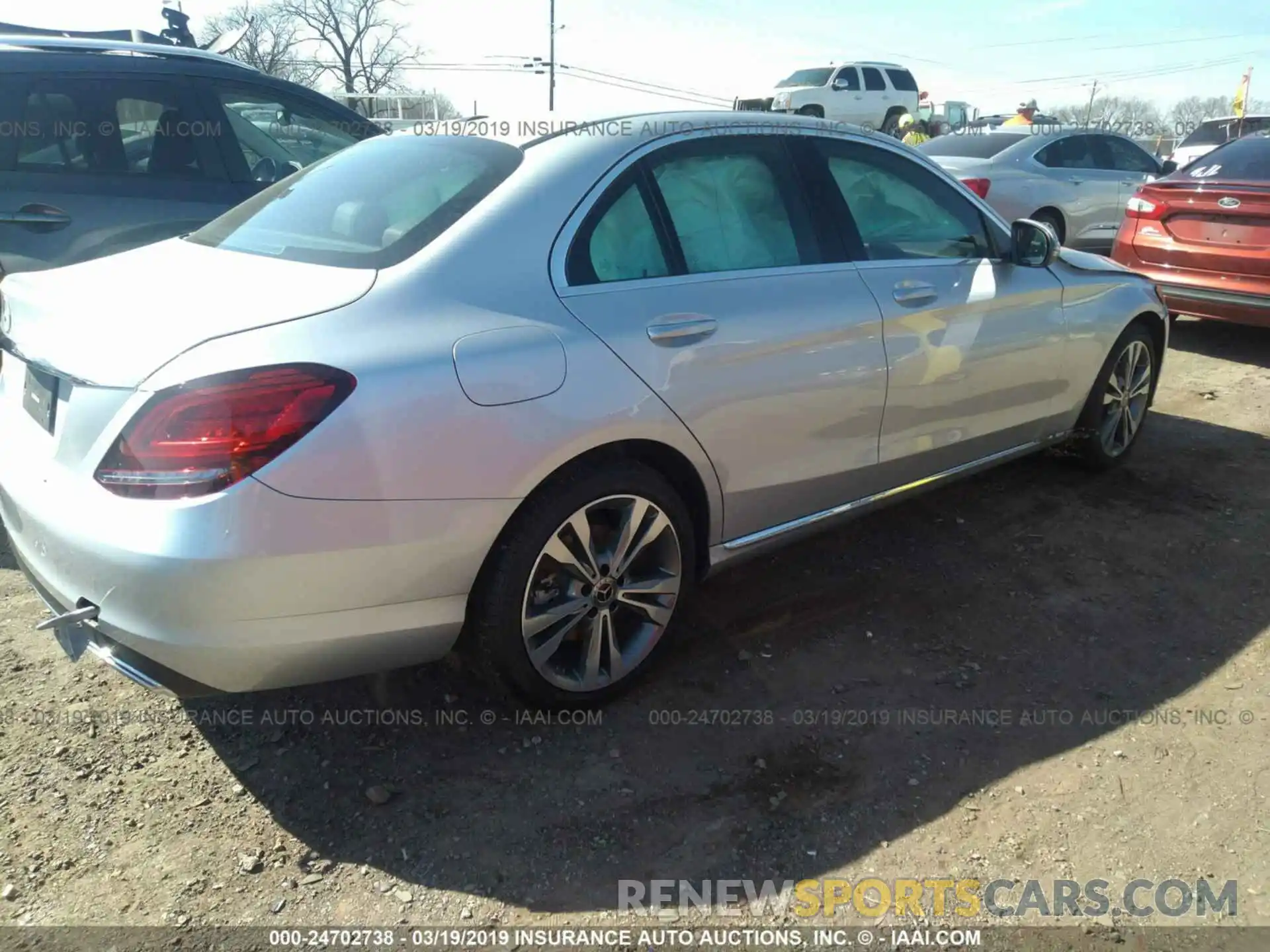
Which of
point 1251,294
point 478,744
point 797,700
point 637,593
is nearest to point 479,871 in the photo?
point 478,744

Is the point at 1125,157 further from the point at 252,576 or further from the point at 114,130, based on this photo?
the point at 252,576

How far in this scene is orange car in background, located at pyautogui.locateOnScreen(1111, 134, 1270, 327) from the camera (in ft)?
21.3

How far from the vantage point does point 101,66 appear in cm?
453

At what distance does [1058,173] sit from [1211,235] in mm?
3362

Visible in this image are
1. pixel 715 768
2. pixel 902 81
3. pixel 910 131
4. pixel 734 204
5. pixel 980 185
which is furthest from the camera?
pixel 902 81

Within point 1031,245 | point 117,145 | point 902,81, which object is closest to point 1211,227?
point 1031,245

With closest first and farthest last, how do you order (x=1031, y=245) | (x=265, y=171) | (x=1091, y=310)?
(x=1031, y=245), (x=1091, y=310), (x=265, y=171)

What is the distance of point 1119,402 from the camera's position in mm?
4613

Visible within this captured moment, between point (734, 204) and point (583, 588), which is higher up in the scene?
point (734, 204)

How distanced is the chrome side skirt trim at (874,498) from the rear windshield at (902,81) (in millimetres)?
21813

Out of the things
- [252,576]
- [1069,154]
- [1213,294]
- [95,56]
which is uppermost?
[95,56]

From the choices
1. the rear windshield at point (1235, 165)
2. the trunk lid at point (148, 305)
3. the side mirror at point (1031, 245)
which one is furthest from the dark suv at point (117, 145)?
the rear windshield at point (1235, 165)

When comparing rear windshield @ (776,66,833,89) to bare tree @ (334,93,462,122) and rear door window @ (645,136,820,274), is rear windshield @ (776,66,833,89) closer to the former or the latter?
bare tree @ (334,93,462,122)

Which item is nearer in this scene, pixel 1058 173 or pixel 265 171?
pixel 265 171
